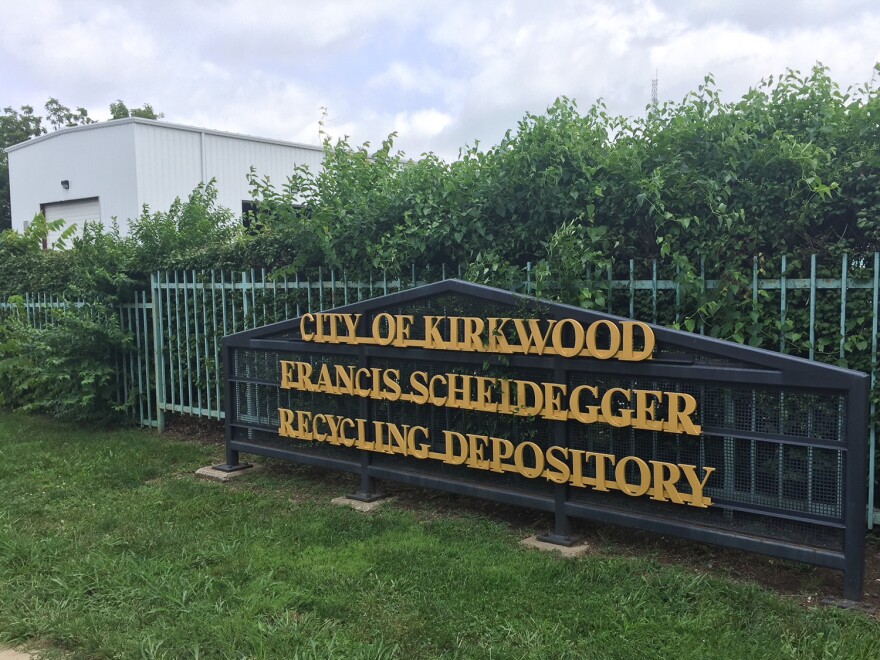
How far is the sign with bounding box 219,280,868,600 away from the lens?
148 inches

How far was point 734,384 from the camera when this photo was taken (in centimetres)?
395

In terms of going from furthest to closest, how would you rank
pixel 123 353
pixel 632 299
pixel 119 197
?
pixel 119 197, pixel 123 353, pixel 632 299

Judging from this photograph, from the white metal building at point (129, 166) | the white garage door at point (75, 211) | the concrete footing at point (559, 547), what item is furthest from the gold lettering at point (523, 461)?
the white garage door at point (75, 211)

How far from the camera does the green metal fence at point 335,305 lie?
4258mm

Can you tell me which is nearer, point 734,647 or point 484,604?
point 734,647

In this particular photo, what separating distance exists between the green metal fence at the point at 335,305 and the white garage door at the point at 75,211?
9164 mm

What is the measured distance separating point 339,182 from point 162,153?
1308 centimetres

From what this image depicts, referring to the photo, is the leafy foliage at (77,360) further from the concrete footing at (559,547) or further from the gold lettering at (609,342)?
the gold lettering at (609,342)

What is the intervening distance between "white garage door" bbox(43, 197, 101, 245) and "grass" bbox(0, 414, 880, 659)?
14904 mm

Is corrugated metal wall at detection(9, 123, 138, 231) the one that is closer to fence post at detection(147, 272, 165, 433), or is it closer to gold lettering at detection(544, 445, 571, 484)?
fence post at detection(147, 272, 165, 433)

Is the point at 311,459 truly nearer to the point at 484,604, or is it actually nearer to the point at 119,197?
the point at 484,604

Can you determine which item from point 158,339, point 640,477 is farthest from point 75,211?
point 640,477

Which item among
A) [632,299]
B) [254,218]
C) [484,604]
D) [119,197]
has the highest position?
[119,197]

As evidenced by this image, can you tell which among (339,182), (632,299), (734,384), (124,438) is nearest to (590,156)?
(632,299)
